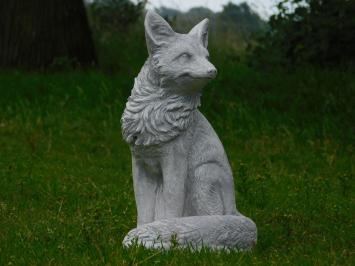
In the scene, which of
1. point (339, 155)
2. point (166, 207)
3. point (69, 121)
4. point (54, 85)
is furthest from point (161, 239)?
point (54, 85)

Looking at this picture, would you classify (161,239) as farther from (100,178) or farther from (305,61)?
(305,61)

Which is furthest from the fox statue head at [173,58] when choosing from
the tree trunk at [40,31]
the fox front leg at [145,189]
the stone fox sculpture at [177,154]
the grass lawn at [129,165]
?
the tree trunk at [40,31]

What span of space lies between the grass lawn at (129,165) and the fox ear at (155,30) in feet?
4.17

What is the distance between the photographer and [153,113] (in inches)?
246

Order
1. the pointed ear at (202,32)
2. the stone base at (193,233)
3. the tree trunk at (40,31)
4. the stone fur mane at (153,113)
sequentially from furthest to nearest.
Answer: the tree trunk at (40,31) < the pointed ear at (202,32) < the stone fur mane at (153,113) < the stone base at (193,233)

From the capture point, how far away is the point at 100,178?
9359 millimetres

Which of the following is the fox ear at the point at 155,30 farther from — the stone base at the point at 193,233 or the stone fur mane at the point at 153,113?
the stone base at the point at 193,233

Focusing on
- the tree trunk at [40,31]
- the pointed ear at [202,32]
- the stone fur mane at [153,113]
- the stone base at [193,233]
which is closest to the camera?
the stone base at [193,233]

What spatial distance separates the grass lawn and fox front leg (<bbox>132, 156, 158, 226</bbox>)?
0.30 metres

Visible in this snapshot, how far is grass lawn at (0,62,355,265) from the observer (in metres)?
6.49

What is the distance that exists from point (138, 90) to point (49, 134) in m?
4.84

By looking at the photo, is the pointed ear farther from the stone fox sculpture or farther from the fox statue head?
the fox statue head

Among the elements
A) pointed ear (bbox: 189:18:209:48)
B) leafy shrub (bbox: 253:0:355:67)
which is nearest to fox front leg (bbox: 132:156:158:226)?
pointed ear (bbox: 189:18:209:48)

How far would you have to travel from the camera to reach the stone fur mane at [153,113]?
6.24 metres
